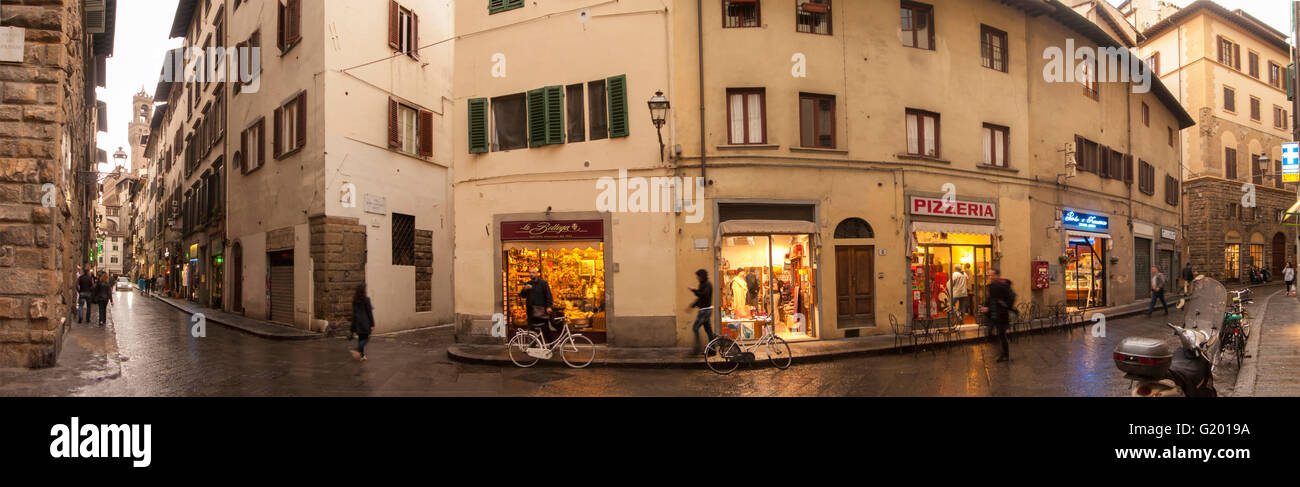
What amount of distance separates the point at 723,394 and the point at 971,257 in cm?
1125

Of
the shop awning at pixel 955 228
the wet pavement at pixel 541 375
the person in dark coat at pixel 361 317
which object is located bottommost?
the wet pavement at pixel 541 375

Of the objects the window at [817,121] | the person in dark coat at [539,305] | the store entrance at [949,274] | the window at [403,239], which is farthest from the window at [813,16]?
the window at [403,239]

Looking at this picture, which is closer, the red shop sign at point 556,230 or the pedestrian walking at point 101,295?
the red shop sign at point 556,230

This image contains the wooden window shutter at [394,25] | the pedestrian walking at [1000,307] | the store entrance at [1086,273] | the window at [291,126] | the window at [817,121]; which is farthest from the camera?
the store entrance at [1086,273]

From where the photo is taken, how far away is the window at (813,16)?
14.7 m

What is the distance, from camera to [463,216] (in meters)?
15.4

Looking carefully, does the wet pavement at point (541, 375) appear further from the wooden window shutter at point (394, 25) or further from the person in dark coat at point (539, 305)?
the wooden window shutter at point (394, 25)

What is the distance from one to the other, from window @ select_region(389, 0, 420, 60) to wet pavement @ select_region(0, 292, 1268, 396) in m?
10.4

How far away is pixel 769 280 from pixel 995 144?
8.08 meters

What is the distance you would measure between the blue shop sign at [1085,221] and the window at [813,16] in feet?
34.3

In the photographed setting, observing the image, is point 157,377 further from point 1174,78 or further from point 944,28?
point 1174,78

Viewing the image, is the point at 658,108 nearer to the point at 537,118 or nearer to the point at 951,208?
the point at 537,118

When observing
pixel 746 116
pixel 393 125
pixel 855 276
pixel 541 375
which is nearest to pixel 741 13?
pixel 746 116

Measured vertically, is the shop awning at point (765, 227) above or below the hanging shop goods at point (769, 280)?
above
